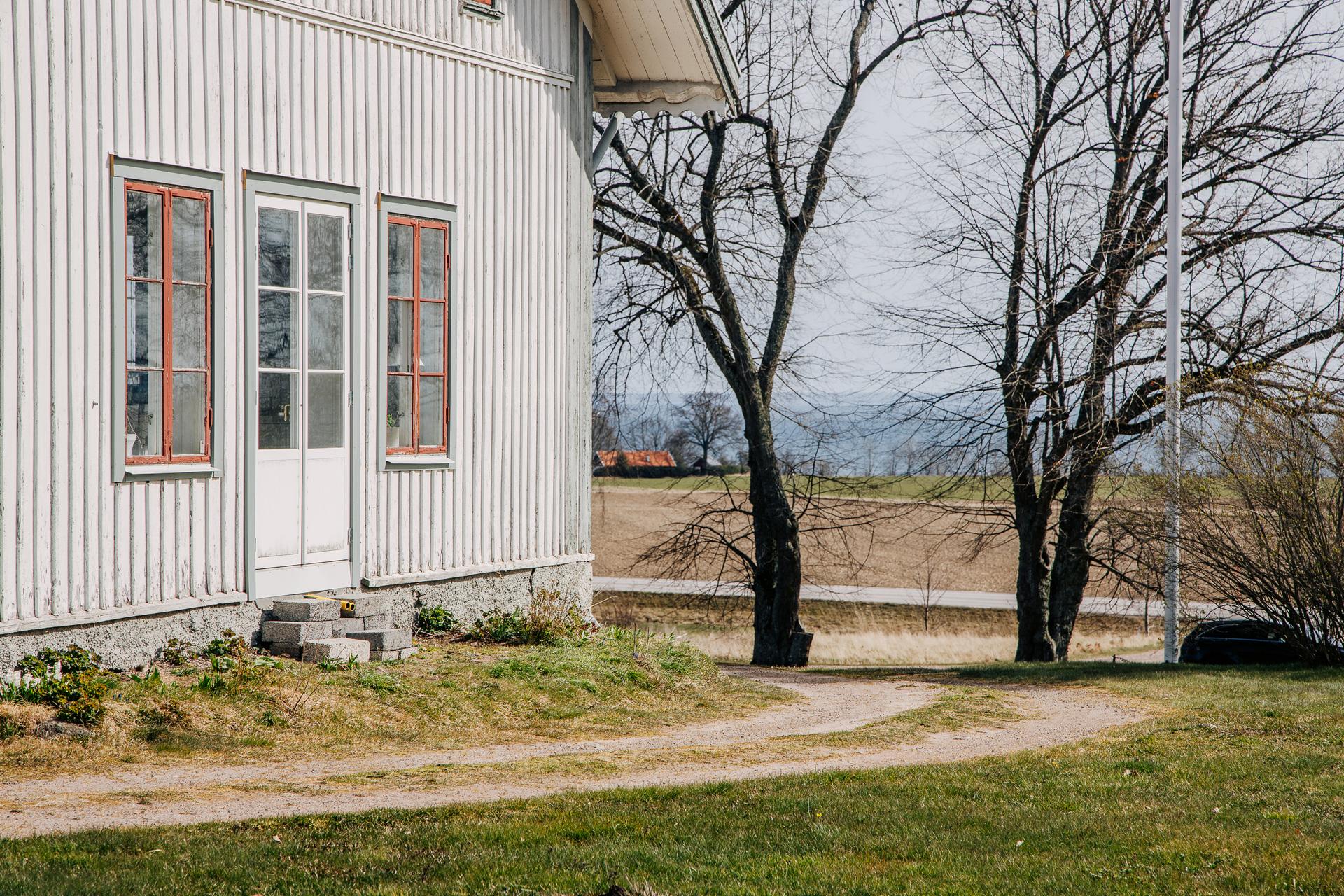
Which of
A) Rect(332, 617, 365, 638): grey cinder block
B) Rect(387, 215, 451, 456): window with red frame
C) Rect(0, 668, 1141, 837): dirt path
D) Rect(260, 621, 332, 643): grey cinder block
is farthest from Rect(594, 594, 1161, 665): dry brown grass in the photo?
Rect(260, 621, 332, 643): grey cinder block

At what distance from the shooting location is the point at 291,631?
34.3ft

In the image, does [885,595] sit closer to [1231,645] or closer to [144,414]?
[1231,645]

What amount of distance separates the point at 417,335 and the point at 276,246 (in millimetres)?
1666

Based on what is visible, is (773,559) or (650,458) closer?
(773,559)

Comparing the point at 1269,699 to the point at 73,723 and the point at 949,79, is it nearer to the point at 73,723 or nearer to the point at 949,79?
the point at 73,723

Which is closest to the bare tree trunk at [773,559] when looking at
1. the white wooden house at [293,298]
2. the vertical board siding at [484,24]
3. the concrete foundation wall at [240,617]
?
the concrete foundation wall at [240,617]

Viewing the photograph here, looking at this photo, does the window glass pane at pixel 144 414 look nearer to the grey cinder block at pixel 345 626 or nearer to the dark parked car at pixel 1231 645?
the grey cinder block at pixel 345 626

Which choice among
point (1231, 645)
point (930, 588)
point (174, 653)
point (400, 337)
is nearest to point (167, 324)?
point (400, 337)

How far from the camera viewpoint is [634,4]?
530 inches

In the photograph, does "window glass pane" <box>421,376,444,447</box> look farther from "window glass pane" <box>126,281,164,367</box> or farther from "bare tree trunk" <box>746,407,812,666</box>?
"bare tree trunk" <box>746,407,812,666</box>

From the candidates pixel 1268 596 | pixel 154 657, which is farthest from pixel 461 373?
pixel 1268 596

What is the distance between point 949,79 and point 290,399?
1653 centimetres

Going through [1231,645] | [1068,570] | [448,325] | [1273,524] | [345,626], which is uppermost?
[448,325]

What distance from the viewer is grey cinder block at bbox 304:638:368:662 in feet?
34.0
